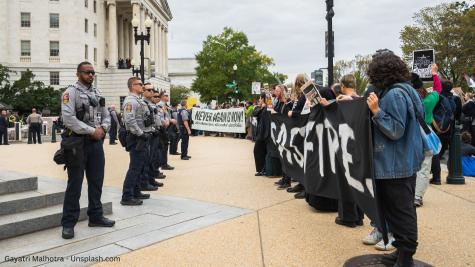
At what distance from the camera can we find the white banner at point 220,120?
24359 mm

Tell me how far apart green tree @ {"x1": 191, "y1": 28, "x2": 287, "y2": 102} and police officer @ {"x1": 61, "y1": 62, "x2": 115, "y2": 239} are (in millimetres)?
58568

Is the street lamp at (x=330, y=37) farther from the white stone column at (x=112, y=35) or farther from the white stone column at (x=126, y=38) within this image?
the white stone column at (x=126, y=38)

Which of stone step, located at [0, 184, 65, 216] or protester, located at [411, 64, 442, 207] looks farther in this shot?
stone step, located at [0, 184, 65, 216]

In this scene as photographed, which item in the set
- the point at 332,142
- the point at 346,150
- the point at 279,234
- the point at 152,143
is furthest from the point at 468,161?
the point at 152,143

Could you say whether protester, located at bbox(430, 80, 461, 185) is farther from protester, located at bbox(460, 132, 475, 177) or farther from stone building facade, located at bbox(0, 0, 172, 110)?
stone building facade, located at bbox(0, 0, 172, 110)

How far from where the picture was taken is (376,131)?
3973mm

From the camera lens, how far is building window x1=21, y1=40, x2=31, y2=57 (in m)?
59.3

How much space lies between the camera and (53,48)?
198ft

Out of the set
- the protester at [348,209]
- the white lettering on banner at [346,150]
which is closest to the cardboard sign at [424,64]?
the protester at [348,209]

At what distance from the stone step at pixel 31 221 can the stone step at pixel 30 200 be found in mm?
70

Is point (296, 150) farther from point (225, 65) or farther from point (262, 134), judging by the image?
point (225, 65)

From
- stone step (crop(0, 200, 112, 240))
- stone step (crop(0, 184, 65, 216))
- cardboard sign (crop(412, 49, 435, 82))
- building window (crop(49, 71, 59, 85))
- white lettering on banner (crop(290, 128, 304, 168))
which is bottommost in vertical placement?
stone step (crop(0, 200, 112, 240))

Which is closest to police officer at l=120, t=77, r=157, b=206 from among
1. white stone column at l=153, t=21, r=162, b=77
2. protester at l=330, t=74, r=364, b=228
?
protester at l=330, t=74, r=364, b=228

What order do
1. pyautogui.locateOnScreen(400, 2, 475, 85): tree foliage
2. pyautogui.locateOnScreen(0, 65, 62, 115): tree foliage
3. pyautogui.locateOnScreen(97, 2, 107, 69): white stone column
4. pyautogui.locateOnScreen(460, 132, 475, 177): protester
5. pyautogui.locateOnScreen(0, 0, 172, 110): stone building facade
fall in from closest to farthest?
pyautogui.locateOnScreen(460, 132, 475, 177): protester < pyautogui.locateOnScreen(400, 2, 475, 85): tree foliage < pyautogui.locateOnScreen(0, 65, 62, 115): tree foliage < pyautogui.locateOnScreen(0, 0, 172, 110): stone building facade < pyautogui.locateOnScreen(97, 2, 107, 69): white stone column
